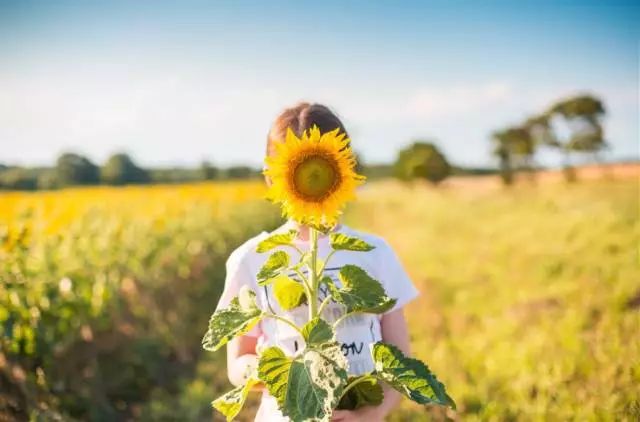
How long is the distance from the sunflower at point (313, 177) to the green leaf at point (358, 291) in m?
0.15

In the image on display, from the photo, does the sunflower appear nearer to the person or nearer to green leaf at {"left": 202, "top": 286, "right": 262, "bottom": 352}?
green leaf at {"left": 202, "top": 286, "right": 262, "bottom": 352}

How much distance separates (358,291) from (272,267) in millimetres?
219

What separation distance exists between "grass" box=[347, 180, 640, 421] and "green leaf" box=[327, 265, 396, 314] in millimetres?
2188

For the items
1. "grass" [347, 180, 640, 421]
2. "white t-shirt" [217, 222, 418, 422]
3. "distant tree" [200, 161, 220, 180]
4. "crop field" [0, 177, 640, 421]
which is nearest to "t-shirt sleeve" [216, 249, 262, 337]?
"white t-shirt" [217, 222, 418, 422]

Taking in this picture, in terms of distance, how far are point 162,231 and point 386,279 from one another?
510 cm

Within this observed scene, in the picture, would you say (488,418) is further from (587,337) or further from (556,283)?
(556,283)

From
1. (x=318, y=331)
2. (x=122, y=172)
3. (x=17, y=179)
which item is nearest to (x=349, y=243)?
(x=318, y=331)

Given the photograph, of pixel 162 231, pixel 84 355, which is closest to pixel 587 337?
pixel 84 355

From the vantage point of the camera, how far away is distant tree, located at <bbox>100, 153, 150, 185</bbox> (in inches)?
272

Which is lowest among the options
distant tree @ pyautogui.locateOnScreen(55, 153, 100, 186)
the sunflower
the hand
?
the hand

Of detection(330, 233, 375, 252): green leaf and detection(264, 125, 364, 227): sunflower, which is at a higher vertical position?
detection(264, 125, 364, 227): sunflower

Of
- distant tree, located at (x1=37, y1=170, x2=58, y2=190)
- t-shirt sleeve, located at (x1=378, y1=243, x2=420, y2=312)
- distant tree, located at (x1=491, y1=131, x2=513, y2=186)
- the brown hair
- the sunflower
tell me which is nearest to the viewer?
the sunflower

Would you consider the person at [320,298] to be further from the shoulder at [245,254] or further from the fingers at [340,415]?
the fingers at [340,415]

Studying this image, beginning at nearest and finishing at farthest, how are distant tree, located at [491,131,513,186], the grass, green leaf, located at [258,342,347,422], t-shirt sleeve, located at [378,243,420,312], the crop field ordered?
1. green leaf, located at [258,342,347,422]
2. t-shirt sleeve, located at [378,243,420,312]
3. the crop field
4. the grass
5. distant tree, located at [491,131,513,186]
